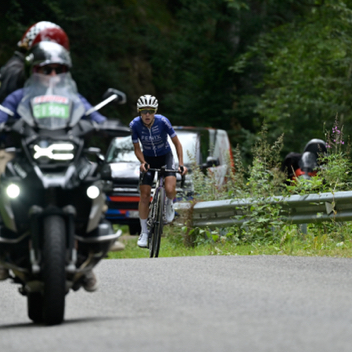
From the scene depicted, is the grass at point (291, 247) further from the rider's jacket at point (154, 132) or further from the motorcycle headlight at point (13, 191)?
the motorcycle headlight at point (13, 191)

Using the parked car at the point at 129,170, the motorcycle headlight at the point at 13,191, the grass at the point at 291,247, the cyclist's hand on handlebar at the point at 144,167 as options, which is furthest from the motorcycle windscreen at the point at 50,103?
the parked car at the point at 129,170

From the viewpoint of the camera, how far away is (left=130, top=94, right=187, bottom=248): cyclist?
39.1 ft

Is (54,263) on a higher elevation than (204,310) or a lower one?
higher

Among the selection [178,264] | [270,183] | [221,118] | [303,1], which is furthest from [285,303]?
[303,1]

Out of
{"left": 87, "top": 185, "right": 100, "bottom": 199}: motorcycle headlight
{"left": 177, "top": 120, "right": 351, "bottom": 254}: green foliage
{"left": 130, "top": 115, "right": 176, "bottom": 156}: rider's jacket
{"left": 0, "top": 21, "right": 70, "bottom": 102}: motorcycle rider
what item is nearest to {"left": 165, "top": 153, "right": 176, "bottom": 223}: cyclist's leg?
{"left": 130, "top": 115, "right": 176, "bottom": 156}: rider's jacket

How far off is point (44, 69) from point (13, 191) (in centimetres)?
94

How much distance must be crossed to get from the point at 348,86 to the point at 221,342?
66.0ft

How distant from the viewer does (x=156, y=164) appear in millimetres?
12312

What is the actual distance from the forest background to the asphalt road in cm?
1557

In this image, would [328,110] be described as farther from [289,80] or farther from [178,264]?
[178,264]

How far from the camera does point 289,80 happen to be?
26.7 meters

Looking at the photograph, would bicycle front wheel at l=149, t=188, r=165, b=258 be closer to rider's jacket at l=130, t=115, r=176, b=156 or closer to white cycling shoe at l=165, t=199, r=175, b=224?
white cycling shoe at l=165, t=199, r=175, b=224

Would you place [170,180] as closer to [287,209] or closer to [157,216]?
[157,216]

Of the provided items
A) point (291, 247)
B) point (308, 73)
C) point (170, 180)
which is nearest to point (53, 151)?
point (291, 247)
